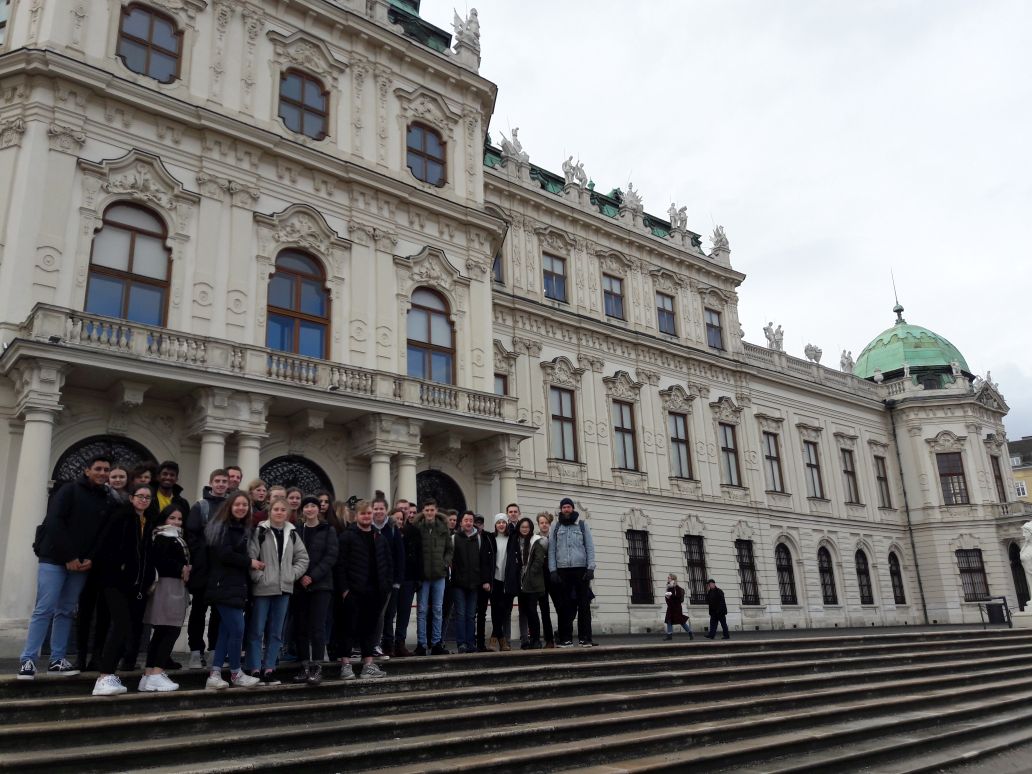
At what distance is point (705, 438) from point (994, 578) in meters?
17.8

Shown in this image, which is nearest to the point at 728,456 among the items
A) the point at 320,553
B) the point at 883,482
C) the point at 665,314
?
the point at 665,314

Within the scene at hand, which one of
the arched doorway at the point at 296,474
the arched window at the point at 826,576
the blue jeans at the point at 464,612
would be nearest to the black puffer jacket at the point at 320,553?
the blue jeans at the point at 464,612

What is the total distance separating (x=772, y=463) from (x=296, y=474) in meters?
22.4

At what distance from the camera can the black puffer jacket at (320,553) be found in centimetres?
896

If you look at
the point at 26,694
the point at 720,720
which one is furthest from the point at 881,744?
the point at 26,694

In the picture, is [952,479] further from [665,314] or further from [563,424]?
[563,424]

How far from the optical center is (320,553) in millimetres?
9094

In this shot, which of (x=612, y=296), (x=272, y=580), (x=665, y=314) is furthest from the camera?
(x=665, y=314)

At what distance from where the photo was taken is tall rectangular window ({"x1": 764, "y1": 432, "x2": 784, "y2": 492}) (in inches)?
1307

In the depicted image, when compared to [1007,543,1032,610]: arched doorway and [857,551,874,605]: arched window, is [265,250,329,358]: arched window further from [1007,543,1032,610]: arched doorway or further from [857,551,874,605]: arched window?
[1007,543,1032,610]: arched doorway

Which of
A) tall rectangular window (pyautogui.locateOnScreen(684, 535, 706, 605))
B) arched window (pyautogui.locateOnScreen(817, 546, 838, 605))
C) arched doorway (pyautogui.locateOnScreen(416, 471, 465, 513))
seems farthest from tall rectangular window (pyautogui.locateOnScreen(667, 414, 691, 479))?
arched doorway (pyautogui.locateOnScreen(416, 471, 465, 513))

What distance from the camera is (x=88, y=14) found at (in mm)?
16562

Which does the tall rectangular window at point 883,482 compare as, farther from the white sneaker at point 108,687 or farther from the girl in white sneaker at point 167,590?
the white sneaker at point 108,687

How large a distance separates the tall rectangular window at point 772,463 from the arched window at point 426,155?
1878 cm
